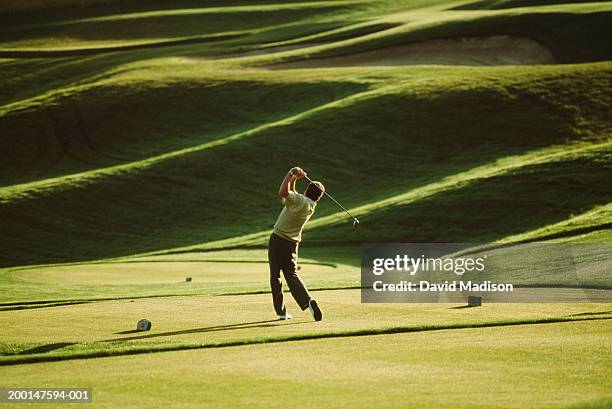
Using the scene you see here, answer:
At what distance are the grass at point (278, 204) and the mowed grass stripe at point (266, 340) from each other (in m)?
0.04

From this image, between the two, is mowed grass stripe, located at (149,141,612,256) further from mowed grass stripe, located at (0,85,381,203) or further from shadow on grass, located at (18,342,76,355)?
shadow on grass, located at (18,342,76,355)

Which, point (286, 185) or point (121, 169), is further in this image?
point (121, 169)

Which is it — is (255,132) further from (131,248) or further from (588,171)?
(588,171)

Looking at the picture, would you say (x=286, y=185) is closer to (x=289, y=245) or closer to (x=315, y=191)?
(x=315, y=191)

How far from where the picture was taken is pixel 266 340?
14062 millimetres

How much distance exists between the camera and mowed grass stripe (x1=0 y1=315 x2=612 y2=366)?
12680mm

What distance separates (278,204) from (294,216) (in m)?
38.8

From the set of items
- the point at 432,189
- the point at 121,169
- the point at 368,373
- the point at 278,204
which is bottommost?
the point at 368,373

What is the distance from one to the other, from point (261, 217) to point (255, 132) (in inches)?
408

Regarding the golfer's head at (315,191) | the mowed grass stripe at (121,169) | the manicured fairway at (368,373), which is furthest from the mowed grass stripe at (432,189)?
the manicured fairway at (368,373)

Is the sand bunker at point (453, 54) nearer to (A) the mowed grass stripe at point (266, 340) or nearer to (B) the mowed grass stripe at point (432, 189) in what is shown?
(B) the mowed grass stripe at point (432, 189)

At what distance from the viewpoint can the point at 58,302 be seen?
22828mm

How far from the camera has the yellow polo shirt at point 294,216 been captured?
16719mm

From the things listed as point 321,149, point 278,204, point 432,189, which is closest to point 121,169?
point 278,204
